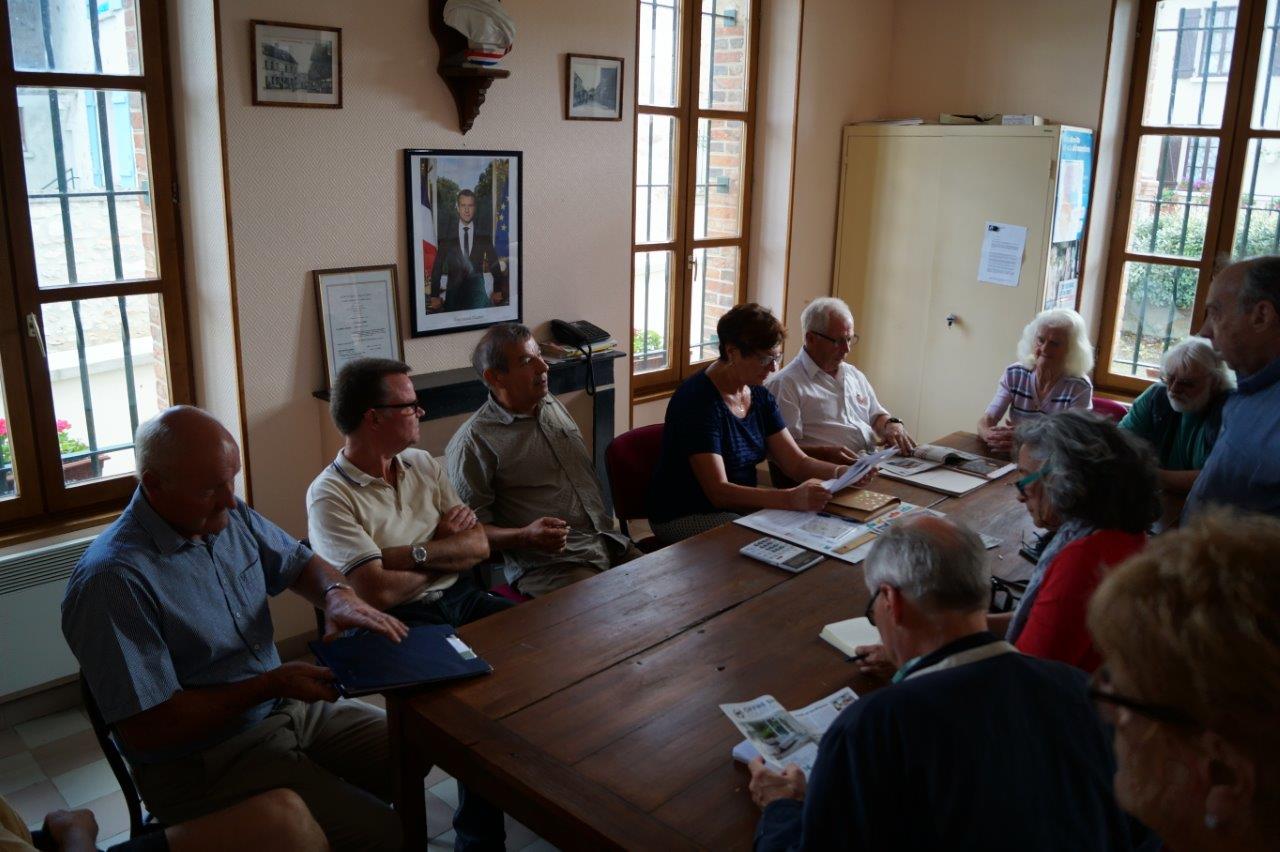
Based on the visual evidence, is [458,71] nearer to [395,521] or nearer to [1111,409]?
[395,521]

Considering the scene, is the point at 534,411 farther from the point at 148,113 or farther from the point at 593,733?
the point at 148,113

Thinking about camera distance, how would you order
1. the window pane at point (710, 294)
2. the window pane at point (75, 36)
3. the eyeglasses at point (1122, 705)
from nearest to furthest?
1. the eyeglasses at point (1122, 705)
2. the window pane at point (75, 36)
3. the window pane at point (710, 294)

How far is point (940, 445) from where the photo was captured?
3912 mm

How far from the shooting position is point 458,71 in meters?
3.64

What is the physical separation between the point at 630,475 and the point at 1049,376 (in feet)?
5.67

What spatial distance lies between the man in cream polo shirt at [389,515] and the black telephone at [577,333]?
1.47 m

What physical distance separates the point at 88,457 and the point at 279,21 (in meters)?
1.56

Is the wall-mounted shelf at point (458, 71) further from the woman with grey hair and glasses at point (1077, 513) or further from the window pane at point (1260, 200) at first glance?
the window pane at point (1260, 200)

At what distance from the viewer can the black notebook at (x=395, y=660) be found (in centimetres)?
199

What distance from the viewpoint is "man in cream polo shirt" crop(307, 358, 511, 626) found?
2.56 m

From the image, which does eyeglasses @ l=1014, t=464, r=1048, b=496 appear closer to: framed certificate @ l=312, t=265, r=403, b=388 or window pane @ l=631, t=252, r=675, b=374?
framed certificate @ l=312, t=265, r=403, b=388

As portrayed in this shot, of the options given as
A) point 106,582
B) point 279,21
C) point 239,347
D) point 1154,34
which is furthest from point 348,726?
point 1154,34

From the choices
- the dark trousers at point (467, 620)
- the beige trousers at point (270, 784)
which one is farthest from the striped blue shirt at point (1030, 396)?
the beige trousers at point (270, 784)

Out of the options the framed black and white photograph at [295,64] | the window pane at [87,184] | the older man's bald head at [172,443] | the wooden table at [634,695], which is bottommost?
the wooden table at [634,695]
